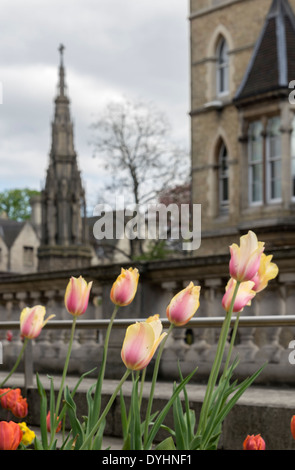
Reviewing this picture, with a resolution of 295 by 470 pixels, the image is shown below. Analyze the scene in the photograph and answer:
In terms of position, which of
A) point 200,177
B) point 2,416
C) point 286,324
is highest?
point 200,177

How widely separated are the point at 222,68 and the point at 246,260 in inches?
992

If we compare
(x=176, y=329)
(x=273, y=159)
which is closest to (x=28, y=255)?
(x=273, y=159)

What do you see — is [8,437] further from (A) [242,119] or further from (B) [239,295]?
(A) [242,119]

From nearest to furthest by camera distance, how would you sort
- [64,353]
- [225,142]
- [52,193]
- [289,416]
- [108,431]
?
[289,416]
[108,431]
[64,353]
[225,142]
[52,193]

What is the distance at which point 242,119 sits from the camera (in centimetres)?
2461

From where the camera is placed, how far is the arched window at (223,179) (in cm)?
2620

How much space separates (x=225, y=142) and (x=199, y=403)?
2107 centimetres

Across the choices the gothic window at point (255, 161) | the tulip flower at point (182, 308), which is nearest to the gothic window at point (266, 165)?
the gothic window at point (255, 161)

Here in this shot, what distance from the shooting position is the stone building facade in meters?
23.5

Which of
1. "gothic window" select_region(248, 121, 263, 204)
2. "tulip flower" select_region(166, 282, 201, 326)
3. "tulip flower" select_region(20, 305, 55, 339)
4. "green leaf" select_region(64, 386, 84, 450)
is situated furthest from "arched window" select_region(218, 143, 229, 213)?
"tulip flower" select_region(166, 282, 201, 326)

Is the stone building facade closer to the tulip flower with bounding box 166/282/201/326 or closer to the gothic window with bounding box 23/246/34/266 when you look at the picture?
the tulip flower with bounding box 166/282/201/326

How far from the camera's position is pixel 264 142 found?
24.1 meters

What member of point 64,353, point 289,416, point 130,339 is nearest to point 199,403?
point 289,416

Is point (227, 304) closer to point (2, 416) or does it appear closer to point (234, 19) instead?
point (2, 416)
